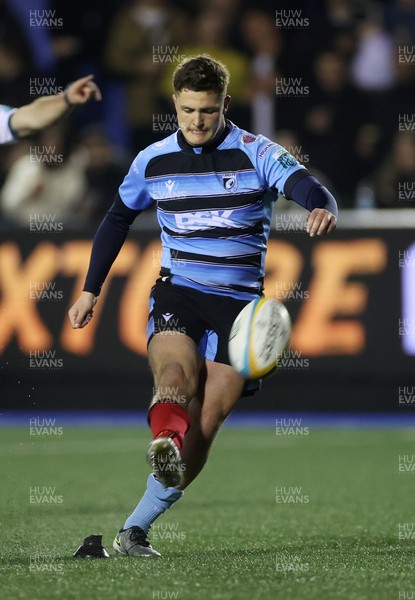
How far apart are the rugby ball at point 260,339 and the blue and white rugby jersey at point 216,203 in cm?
38

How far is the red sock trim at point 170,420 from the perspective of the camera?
18.5 ft

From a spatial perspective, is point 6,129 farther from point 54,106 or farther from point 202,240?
point 202,240

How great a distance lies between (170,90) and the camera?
13945 mm

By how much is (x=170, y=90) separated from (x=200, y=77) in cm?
804

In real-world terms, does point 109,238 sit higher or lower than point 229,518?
higher

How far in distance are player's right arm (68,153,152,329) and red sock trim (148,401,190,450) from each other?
0.88 meters

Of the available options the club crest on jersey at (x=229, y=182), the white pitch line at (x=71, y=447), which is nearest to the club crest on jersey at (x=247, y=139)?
the club crest on jersey at (x=229, y=182)

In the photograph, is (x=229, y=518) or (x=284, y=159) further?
(x=229, y=518)

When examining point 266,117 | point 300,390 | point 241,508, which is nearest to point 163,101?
point 266,117

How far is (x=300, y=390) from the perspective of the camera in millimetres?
12688

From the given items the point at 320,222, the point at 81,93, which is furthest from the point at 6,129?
the point at 320,222

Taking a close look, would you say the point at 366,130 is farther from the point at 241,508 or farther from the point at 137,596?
the point at 137,596

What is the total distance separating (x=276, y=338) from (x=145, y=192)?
44.6 inches

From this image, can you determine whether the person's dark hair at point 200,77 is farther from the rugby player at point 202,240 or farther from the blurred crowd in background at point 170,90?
the blurred crowd in background at point 170,90
